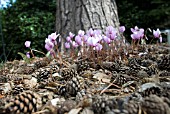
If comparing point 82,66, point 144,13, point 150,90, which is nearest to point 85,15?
point 82,66

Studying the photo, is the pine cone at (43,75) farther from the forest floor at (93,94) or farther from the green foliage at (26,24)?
the green foliage at (26,24)

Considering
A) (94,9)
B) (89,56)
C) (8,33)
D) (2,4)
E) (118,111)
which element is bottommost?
(118,111)

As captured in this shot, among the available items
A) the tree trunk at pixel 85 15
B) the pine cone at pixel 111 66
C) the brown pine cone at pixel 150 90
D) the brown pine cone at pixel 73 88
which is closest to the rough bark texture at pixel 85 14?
the tree trunk at pixel 85 15

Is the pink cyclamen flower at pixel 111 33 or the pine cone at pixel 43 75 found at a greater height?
the pink cyclamen flower at pixel 111 33

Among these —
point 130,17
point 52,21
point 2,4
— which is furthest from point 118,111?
point 2,4

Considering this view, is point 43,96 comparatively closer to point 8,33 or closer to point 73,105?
point 73,105

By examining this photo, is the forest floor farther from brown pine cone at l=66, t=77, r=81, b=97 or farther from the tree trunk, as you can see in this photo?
the tree trunk
